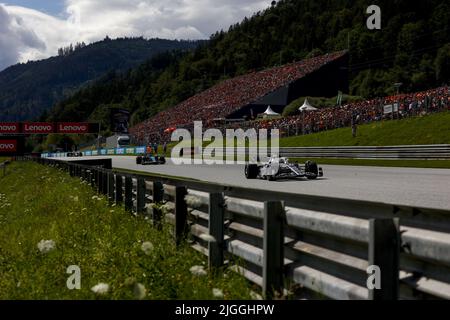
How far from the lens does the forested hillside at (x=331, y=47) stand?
94375 mm

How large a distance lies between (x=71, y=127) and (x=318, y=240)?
74019 mm

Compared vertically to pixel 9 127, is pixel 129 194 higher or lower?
lower

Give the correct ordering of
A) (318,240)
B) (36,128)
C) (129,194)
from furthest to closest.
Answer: (36,128), (129,194), (318,240)

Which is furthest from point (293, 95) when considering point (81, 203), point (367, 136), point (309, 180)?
point (81, 203)

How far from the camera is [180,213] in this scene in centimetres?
612

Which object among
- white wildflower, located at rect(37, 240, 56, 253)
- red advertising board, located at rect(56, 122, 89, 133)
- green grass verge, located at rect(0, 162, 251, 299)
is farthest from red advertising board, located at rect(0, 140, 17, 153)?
white wildflower, located at rect(37, 240, 56, 253)

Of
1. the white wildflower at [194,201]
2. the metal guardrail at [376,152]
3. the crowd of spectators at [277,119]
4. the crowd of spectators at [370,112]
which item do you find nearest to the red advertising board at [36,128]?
the crowd of spectators at [277,119]

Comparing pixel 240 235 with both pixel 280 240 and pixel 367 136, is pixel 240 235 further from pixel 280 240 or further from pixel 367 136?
pixel 367 136

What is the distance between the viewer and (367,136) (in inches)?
1166

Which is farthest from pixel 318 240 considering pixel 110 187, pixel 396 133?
pixel 396 133

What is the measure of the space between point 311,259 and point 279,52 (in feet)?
474

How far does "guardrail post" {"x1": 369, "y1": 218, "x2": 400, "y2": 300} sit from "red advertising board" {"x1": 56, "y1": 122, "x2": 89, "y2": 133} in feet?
242

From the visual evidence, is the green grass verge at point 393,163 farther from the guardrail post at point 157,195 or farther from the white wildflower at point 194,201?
the white wildflower at point 194,201

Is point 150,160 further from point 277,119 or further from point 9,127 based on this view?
point 9,127
